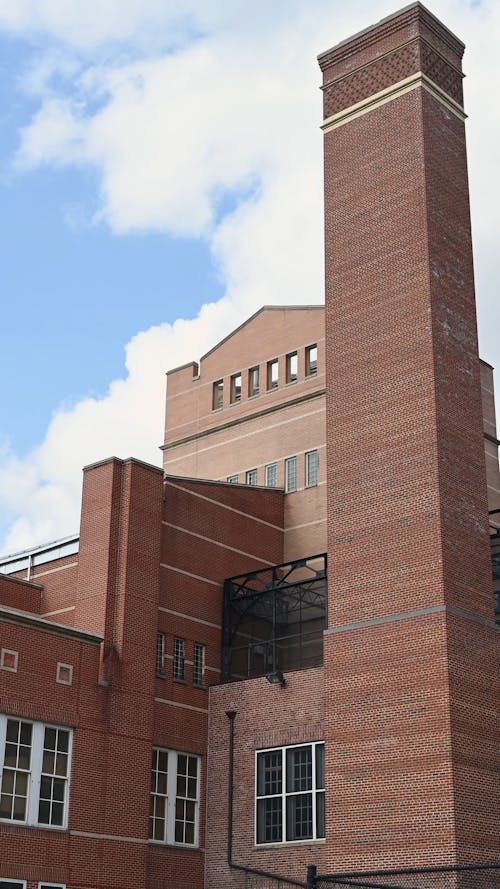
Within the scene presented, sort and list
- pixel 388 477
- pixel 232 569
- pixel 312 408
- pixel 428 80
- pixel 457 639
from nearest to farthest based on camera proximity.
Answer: pixel 457 639, pixel 388 477, pixel 428 80, pixel 232 569, pixel 312 408

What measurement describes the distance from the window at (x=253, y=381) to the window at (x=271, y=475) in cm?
366

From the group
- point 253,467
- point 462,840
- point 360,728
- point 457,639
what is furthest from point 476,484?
point 253,467

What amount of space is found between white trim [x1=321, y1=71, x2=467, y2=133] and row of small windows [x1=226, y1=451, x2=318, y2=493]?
39.1 ft

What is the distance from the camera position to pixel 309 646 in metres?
39.2

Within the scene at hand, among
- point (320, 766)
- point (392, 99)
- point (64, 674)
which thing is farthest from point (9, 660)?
point (392, 99)

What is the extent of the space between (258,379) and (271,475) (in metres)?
4.53

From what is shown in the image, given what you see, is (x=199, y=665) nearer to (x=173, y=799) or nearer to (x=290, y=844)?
(x=173, y=799)

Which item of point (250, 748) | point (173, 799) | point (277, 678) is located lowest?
point (173, 799)

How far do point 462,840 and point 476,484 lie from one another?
900 cm

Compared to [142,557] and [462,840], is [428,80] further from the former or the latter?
[462,840]

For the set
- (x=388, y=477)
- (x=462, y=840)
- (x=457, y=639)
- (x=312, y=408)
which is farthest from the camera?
(x=312, y=408)

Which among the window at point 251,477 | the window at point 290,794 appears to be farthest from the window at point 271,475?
the window at point 290,794

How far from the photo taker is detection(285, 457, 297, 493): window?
1641 inches

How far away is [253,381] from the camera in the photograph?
→ 1799 inches
